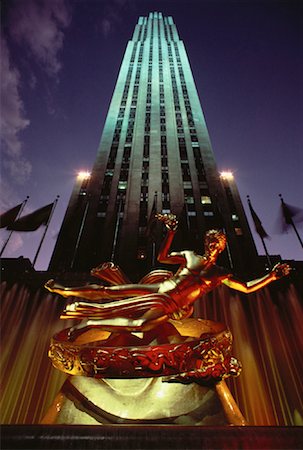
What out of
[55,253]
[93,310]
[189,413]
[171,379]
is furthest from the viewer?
[55,253]

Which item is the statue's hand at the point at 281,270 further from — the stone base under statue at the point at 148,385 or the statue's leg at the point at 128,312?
the statue's leg at the point at 128,312

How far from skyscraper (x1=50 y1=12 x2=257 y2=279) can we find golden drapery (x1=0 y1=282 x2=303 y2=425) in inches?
177

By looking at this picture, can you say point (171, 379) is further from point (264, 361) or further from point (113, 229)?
point (113, 229)

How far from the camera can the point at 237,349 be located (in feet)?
28.6

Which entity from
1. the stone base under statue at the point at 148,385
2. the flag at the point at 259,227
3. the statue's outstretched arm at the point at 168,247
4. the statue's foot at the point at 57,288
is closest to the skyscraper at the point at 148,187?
the flag at the point at 259,227

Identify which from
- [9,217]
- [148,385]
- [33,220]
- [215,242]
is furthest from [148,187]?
[148,385]

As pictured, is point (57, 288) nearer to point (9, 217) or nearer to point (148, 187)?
point (9, 217)

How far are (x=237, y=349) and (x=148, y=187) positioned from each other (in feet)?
52.0

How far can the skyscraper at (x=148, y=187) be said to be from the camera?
17516 mm

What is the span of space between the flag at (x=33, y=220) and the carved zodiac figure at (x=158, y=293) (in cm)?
846

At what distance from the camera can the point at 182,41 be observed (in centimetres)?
4456

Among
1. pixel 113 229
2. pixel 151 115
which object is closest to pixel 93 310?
pixel 113 229

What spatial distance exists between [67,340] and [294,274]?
1059cm

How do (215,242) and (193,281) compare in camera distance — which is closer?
(193,281)
